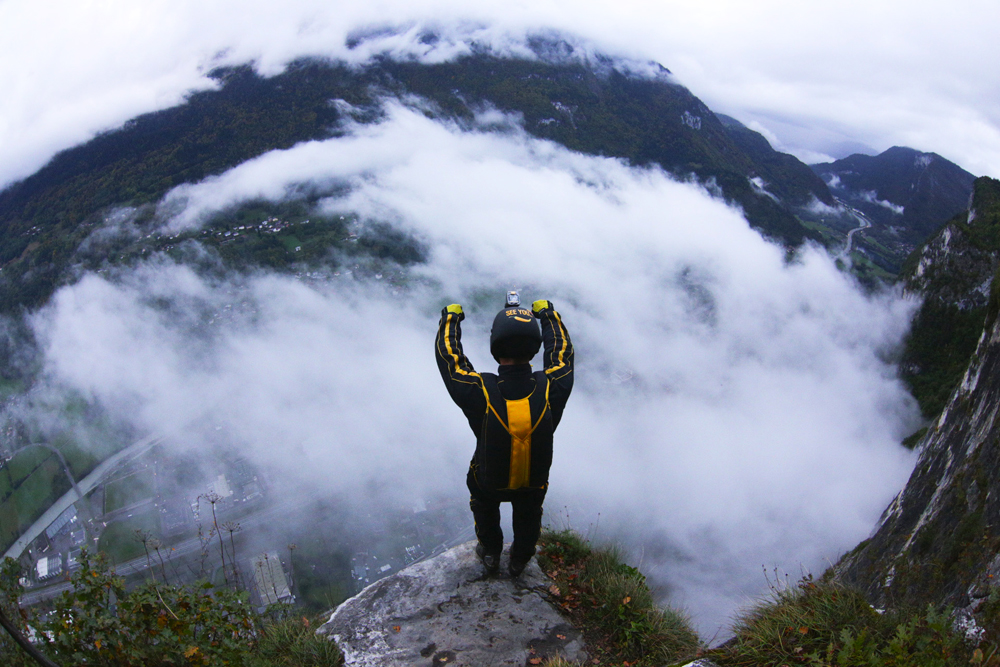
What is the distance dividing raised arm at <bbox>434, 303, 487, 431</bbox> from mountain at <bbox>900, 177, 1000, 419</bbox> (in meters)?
80.4

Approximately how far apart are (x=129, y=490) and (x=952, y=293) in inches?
5018

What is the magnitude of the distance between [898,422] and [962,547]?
4763 inches

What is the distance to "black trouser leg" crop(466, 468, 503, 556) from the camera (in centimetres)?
516

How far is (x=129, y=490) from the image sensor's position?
66.6 metres

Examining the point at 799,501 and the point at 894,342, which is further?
the point at 894,342

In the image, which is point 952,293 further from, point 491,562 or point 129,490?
point 129,490

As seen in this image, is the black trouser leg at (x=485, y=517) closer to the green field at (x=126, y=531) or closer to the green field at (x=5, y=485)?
the green field at (x=126, y=531)

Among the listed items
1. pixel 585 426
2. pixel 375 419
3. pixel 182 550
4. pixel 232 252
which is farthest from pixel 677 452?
pixel 232 252

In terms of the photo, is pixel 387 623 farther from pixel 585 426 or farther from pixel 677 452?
pixel 677 452

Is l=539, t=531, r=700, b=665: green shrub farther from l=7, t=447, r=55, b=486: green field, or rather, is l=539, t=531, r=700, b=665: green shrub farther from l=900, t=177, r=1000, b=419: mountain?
l=7, t=447, r=55, b=486: green field

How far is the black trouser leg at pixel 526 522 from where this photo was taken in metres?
4.88

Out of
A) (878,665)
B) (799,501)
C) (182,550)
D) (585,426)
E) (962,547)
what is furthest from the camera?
(585,426)

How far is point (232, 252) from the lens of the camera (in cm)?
15662

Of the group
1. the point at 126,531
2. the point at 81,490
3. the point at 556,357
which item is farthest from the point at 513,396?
the point at 81,490
